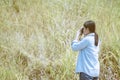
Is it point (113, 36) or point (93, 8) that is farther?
point (93, 8)

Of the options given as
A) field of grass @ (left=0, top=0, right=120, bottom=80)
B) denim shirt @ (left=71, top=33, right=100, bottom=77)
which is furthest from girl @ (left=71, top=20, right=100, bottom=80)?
field of grass @ (left=0, top=0, right=120, bottom=80)

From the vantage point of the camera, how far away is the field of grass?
4902mm

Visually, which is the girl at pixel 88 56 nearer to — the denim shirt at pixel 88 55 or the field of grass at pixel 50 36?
the denim shirt at pixel 88 55

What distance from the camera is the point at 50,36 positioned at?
211 inches

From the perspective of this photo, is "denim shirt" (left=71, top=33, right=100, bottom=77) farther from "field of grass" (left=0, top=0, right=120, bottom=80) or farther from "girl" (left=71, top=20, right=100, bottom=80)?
"field of grass" (left=0, top=0, right=120, bottom=80)

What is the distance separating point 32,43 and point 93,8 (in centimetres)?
131

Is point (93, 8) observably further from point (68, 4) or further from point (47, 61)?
point (47, 61)

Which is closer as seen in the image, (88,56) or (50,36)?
(88,56)

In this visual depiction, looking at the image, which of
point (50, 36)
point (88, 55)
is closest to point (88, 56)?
point (88, 55)

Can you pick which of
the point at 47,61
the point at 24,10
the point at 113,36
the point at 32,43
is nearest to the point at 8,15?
the point at 24,10

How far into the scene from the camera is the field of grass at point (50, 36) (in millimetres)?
4902

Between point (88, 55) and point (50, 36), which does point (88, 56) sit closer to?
point (88, 55)

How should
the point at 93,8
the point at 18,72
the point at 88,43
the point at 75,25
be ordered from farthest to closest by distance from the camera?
the point at 93,8 → the point at 75,25 → the point at 18,72 → the point at 88,43

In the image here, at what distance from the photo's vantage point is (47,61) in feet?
16.3
